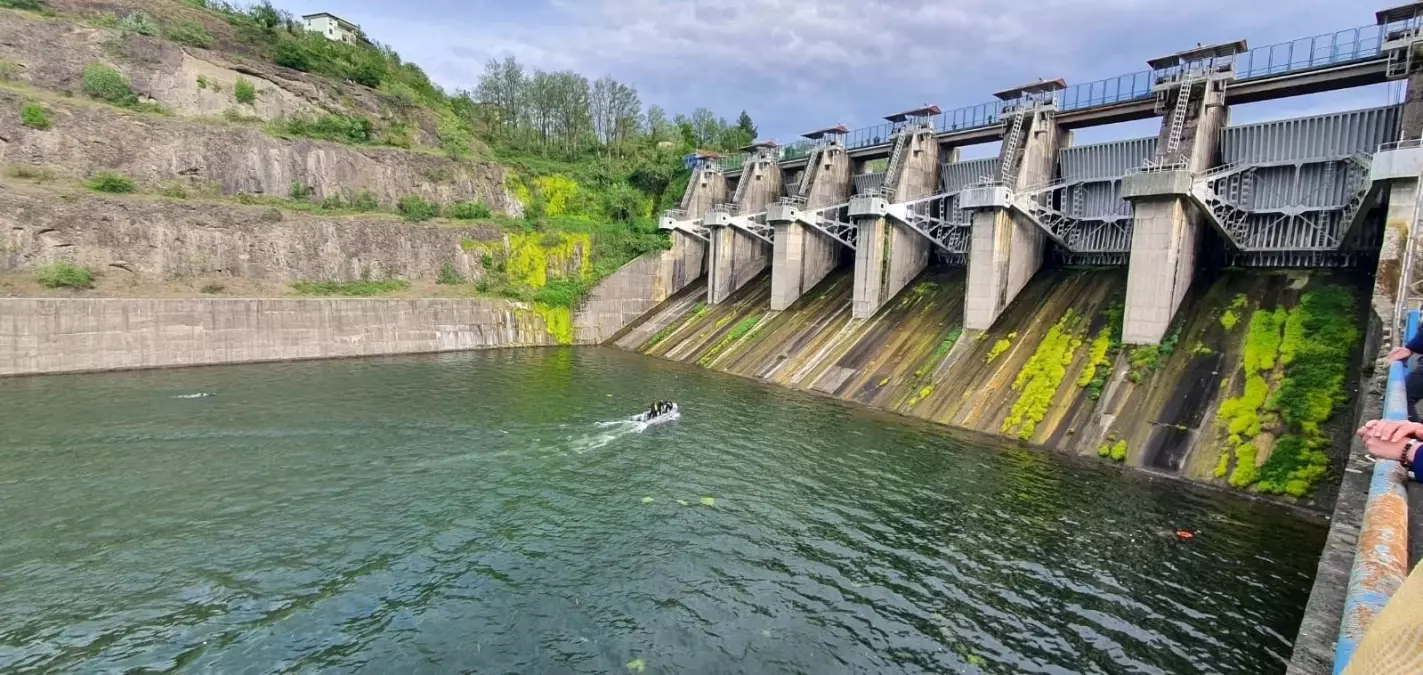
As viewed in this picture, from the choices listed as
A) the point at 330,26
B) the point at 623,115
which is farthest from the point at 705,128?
the point at 330,26

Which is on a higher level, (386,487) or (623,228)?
(623,228)

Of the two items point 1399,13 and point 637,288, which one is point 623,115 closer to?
point 637,288

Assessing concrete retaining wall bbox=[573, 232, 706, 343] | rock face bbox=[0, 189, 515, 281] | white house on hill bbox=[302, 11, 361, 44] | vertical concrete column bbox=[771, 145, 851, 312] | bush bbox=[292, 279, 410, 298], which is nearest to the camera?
rock face bbox=[0, 189, 515, 281]

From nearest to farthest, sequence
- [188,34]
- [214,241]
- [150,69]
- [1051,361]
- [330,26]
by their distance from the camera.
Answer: [1051,361] < [214,241] < [150,69] < [188,34] < [330,26]

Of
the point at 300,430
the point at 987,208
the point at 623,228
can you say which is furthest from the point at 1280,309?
the point at 623,228

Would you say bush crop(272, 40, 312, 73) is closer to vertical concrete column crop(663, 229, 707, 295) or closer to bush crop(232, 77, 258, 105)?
bush crop(232, 77, 258, 105)

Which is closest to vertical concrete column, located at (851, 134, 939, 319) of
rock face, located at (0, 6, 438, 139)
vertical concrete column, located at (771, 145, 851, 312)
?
vertical concrete column, located at (771, 145, 851, 312)

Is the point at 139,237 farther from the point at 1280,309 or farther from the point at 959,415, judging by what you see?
the point at 1280,309
